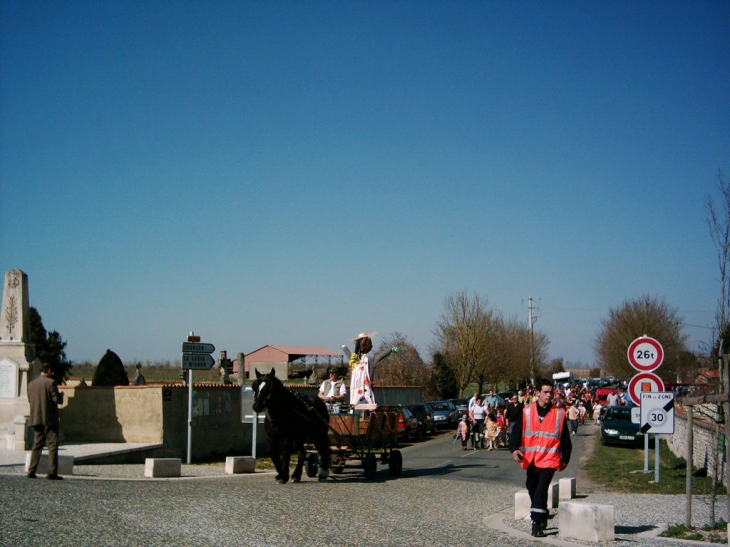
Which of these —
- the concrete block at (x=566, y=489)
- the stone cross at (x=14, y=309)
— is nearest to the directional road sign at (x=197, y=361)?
the stone cross at (x=14, y=309)

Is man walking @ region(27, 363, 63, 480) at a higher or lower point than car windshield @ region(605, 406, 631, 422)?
higher

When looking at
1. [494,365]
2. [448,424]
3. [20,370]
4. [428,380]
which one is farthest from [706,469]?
[494,365]

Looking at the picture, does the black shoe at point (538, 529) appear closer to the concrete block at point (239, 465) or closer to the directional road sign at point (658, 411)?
the directional road sign at point (658, 411)

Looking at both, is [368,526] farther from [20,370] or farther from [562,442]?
[20,370]

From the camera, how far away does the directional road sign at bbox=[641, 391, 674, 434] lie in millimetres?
14802

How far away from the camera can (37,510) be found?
9438 millimetres

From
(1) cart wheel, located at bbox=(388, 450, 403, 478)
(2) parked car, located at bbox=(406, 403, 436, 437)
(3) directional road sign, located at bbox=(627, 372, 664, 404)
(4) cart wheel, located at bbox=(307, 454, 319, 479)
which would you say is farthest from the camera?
(2) parked car, located at bbox=(406, 403, 436, 437)

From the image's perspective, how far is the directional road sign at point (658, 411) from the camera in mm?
14802

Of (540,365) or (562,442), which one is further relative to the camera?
(540,365)

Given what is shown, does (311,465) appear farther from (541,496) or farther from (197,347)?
(541,496)

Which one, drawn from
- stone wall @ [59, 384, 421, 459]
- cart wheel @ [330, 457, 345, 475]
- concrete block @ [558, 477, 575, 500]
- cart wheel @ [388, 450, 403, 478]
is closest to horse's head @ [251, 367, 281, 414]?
cart wheel @ [330, 457, 345, 475]

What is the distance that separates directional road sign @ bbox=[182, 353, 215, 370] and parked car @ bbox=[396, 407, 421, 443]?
1335 cm

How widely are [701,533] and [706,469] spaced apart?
787 centimetres

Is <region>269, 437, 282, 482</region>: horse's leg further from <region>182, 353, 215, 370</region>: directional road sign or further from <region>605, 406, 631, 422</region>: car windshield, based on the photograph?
<region>605, 406, 631, 422</region>: car windshield
